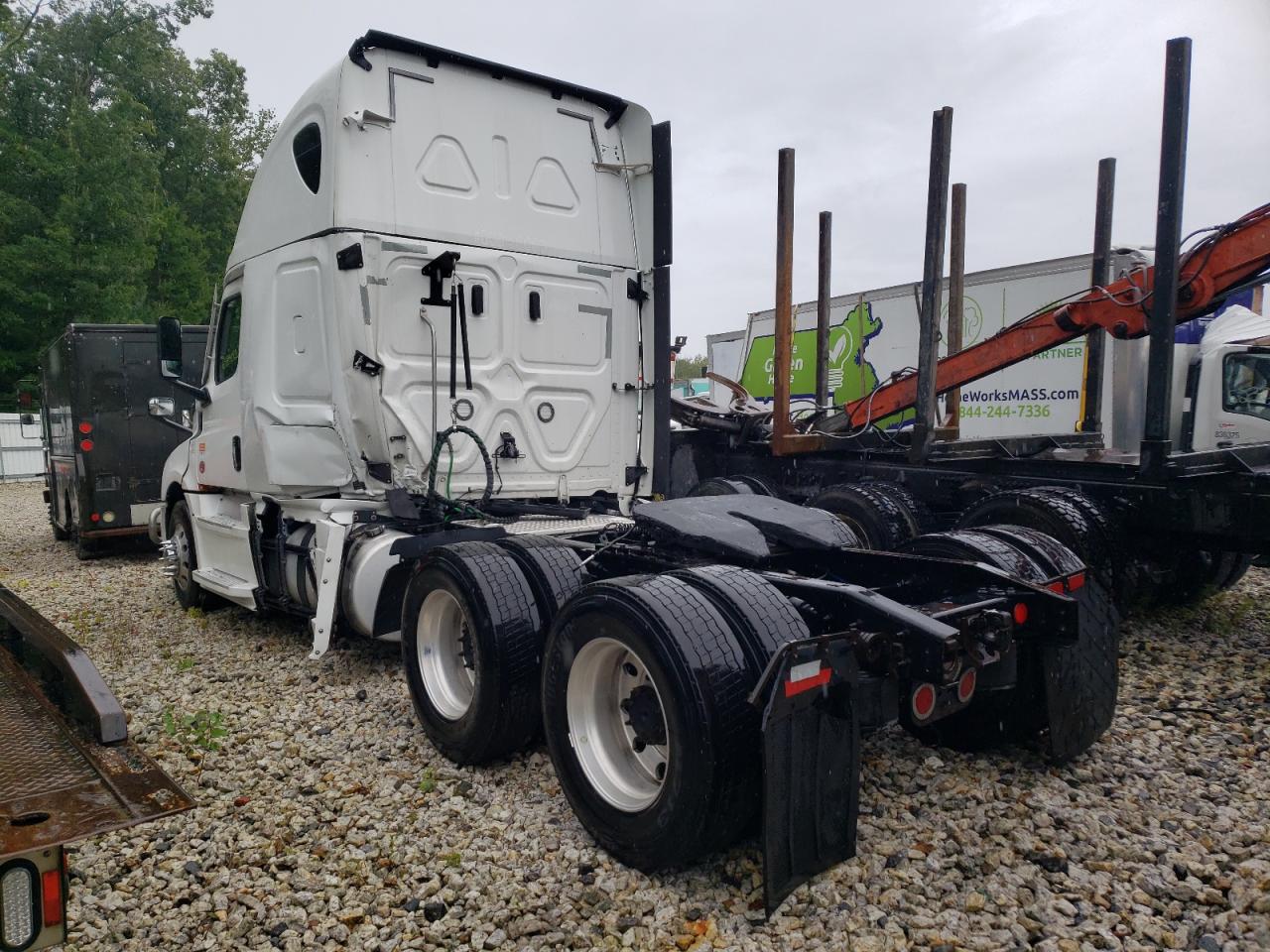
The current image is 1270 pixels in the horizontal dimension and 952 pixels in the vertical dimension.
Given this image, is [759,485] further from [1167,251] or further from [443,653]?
[443,653]

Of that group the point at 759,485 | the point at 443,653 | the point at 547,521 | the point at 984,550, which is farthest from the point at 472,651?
the point at 759,485

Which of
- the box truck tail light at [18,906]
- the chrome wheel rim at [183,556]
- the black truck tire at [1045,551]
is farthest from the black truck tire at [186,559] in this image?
the black truck tire at [1045,551]

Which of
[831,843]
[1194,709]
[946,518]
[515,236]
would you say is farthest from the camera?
[946,518]

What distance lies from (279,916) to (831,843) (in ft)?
5.83

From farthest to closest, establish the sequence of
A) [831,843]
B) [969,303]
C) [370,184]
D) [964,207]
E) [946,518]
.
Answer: [969,303]
[964,207]
[946,518]
[370,184]
[831,843]

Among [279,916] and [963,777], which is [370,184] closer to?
[279,916]

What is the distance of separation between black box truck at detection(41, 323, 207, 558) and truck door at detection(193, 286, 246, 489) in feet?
11.2

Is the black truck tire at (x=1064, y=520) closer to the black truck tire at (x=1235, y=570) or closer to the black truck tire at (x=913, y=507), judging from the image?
the black truck tire at (x=913, y=507)

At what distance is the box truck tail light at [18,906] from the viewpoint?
1777 mm

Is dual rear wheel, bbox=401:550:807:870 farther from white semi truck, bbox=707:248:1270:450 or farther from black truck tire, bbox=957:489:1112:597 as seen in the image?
white semi truck, bbox=707:248:1270:450

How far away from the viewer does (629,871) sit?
2.94 meters

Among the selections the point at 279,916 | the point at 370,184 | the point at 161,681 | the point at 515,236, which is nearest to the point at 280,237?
the point at 370,184

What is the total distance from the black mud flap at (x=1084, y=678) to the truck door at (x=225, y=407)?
508cm

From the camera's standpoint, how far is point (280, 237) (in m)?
5.50
